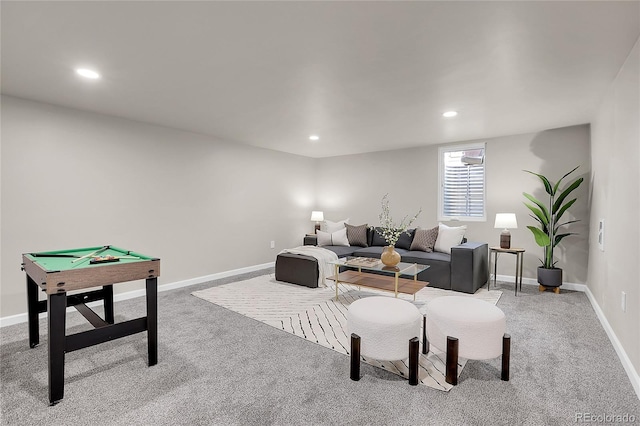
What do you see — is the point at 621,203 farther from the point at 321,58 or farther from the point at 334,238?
the point at 334,238

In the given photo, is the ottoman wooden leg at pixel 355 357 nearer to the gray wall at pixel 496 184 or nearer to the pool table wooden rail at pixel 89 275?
the pool table wooden rail at pixel 89 275

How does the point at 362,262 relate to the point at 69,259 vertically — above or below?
below

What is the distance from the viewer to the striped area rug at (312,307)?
2365mm

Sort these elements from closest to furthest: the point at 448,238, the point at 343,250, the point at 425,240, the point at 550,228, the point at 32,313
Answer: the point at 32,313
the point at 550,228
the point at 448,238
the point at 425,240
the point at 343,250

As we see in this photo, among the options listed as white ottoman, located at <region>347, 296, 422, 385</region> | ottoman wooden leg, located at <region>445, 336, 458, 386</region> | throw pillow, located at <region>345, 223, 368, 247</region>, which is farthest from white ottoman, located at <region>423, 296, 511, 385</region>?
throw pillow, located at <region>345, 223, 368, 247</region>

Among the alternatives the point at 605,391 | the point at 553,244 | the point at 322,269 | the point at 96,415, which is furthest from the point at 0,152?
the point at 553,244

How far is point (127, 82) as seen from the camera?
2.88 m

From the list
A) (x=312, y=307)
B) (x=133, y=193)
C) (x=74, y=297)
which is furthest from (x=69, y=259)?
(x=312, y=307)

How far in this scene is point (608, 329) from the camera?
287 centimetres

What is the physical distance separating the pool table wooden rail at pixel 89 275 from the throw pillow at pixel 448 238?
404 cm

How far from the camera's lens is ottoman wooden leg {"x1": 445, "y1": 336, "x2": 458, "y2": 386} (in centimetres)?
201

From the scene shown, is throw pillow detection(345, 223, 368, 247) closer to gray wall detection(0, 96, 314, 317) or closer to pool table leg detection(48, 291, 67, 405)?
gray wall detection(0, 96, 314, 317)

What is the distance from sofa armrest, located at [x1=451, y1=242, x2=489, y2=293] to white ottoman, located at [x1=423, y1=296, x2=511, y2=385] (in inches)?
83.2

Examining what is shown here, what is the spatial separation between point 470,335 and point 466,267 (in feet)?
7.82
